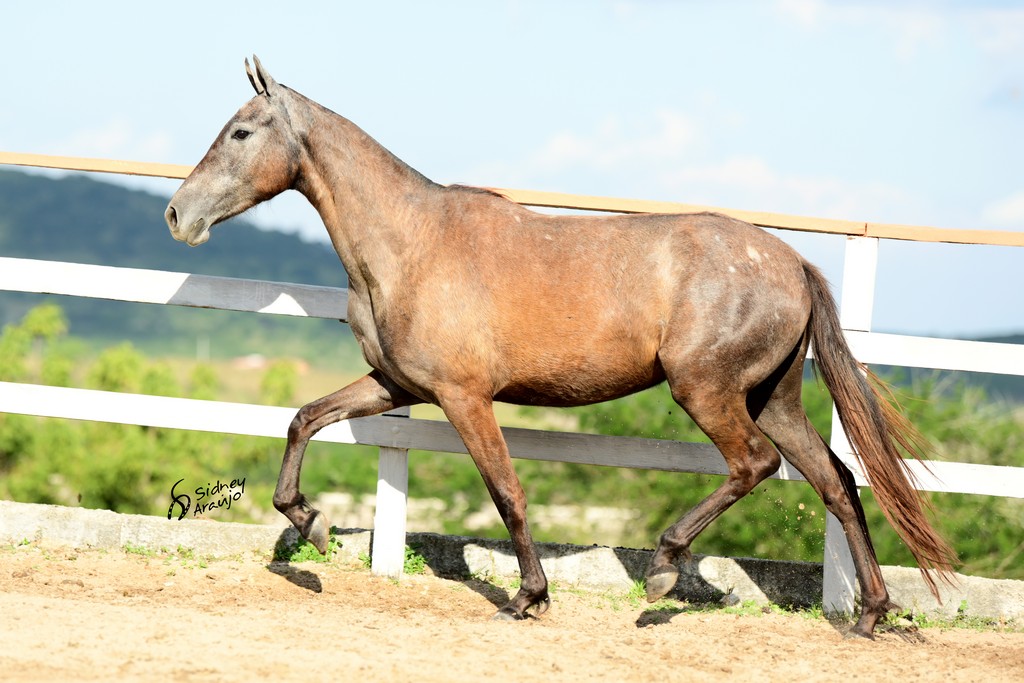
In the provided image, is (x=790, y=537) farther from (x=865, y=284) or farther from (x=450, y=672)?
(x=450, y=672)

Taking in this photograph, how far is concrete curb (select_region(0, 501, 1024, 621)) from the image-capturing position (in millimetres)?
5457

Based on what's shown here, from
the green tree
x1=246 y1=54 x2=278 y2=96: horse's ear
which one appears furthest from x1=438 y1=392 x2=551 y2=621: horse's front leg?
the green tree

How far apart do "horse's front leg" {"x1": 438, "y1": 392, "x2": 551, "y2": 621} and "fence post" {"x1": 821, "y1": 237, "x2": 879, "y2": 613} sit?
5.14 ft

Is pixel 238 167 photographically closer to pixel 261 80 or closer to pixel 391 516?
pixel 261 80

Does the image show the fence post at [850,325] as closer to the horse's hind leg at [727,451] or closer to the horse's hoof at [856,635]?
the horse's hoof at [856,635]

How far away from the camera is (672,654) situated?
4.29m

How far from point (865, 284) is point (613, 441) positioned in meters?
1.53

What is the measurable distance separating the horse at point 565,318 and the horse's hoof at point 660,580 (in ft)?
0.05

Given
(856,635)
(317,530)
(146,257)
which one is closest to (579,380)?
(317,530)

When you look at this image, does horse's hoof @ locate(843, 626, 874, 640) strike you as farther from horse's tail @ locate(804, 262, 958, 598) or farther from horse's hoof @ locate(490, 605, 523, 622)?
horse's hoof @ locate(490, 605, 523, 622)

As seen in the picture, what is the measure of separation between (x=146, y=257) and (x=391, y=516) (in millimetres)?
→ 169147

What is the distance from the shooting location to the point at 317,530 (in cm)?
518

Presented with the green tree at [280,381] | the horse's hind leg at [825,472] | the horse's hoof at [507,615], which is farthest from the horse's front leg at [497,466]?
the green tree at [280,381]

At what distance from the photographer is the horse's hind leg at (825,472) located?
496 centimetres
